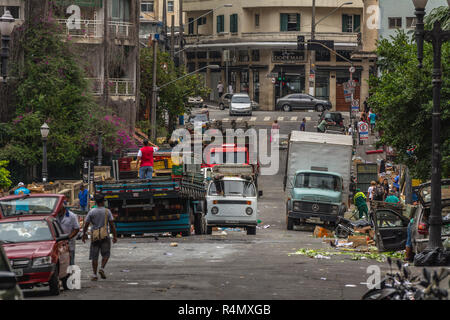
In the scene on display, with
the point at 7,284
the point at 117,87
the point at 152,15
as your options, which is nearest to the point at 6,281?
the point at 7,284

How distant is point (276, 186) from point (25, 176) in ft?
43.0

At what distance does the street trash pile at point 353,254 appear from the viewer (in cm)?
2211

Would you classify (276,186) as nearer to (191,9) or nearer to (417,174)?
(417,174)

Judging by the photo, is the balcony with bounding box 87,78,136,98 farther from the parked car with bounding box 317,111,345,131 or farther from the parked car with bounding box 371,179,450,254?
the parked car with bounding box 371,179,450,254

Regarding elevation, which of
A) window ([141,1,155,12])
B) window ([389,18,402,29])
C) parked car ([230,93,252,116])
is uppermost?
window ([141,1,155,12])

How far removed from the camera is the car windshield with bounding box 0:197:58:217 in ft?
61.3

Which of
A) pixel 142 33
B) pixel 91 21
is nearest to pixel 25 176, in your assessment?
pixel 91 21

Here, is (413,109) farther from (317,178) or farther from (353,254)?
(353,254)

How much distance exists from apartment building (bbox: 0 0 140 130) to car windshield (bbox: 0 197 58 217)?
103 feet

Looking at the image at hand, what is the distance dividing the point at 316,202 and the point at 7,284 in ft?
72.7

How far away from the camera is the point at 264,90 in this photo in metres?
90.4

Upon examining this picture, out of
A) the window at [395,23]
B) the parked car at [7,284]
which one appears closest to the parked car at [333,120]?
the window at [395,23]

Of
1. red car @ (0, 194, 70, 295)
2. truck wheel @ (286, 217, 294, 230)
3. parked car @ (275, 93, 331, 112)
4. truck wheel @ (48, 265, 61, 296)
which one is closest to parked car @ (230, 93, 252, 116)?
parked car @ (275, 93, 331, 112)

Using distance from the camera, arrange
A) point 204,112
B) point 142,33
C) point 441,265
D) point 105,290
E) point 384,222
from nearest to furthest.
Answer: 1. point 105,290
2. point 441,265
3. point 384,222
4. point 204,112
5. point 142,33
